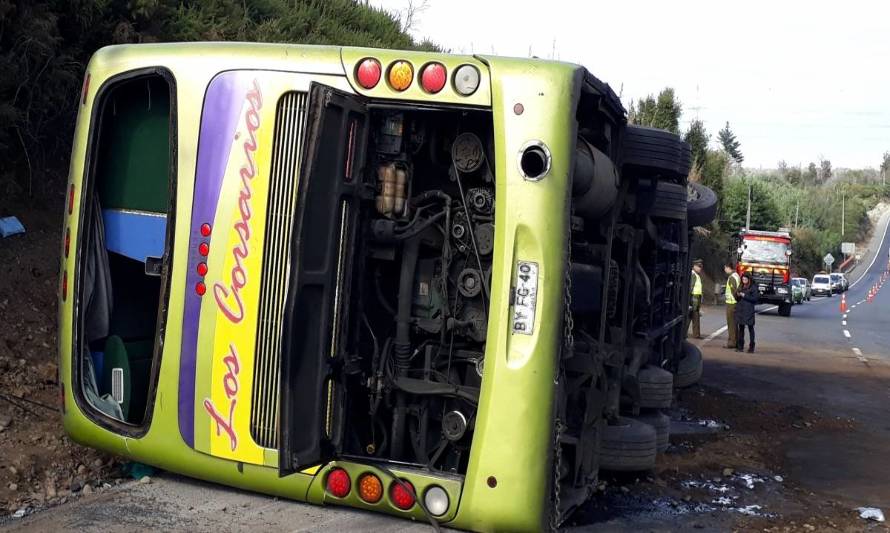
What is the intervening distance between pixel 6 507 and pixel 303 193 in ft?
7.96

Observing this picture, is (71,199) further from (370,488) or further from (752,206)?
(752,206)

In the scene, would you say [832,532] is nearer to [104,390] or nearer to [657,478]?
[657,478]

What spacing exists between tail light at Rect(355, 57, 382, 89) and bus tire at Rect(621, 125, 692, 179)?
2.40 m

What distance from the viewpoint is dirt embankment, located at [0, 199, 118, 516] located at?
512cm

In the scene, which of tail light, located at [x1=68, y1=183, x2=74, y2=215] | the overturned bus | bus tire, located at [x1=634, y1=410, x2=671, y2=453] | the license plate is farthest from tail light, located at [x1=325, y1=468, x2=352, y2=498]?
bus tire, located at [x1=634, y1=410, x2=671, y2=453]

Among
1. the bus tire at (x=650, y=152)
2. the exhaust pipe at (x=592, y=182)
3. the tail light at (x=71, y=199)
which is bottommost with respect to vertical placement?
the tail light at (x=71, y=199)

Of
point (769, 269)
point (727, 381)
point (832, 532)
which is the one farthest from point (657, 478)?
point (769, 269)

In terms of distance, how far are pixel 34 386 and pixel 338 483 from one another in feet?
10.3

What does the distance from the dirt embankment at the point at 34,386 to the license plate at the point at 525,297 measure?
2.67 meters

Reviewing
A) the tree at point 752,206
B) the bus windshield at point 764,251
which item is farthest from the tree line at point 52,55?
the tree at point 752,206

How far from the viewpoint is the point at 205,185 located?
423cm

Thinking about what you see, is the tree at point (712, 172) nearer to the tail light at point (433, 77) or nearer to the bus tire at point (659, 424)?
the bus tire at point (659, 424)

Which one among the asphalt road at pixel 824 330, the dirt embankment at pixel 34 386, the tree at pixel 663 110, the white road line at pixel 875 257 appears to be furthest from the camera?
the white road line at pixel 875 257

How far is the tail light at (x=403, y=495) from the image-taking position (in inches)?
160
